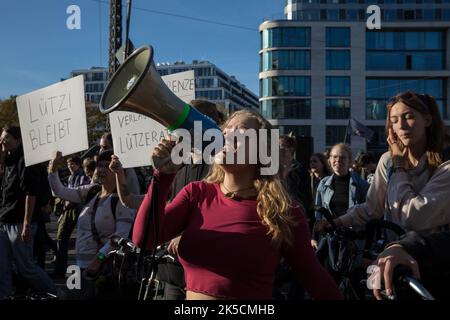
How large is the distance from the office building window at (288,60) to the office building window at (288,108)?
298cm

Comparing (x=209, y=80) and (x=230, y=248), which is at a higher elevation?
(x=209, y=80)

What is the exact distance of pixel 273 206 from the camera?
6.47ft

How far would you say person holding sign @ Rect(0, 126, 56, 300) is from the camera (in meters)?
4.67

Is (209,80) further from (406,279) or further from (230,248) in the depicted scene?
(406,279)

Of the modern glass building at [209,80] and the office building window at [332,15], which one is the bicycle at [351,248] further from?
the modern glass building at [209,80]

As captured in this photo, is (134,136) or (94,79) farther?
(94,79)

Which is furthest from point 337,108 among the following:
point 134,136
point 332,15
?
point 134,136

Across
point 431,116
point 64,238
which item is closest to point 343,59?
point 64,238

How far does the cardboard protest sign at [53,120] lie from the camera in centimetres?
391

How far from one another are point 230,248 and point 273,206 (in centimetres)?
22

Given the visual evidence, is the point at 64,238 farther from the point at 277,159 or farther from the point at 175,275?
the point at 277,159

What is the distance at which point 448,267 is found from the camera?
55.4 inches

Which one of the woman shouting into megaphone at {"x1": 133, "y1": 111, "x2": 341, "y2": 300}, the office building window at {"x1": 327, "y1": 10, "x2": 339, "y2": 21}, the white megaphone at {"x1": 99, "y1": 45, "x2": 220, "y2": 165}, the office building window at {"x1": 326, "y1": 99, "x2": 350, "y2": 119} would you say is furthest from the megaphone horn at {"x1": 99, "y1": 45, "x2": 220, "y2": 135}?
the office building window at {"x1": 327, "y1": 10, "x2": 339, "y2": 21}

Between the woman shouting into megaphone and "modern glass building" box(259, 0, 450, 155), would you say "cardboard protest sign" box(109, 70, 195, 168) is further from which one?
"modern glass building" box(259, 0, 450, 155)
